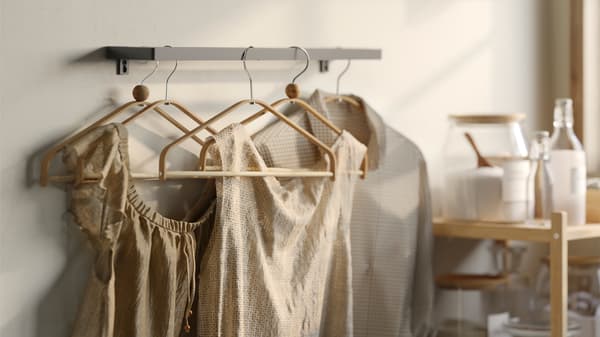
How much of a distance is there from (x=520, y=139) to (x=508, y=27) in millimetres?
395

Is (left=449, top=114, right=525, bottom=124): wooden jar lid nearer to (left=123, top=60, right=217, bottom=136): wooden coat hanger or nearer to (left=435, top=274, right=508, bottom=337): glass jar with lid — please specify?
(left=435, top=274, right=508, bottom=337): glass jar with lid

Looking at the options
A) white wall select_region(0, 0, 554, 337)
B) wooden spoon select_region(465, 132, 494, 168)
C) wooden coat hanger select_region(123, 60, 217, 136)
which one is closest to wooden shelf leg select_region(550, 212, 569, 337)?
wooden spoon select_region(465, 132, 494, 168)

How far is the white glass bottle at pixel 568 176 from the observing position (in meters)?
1.96

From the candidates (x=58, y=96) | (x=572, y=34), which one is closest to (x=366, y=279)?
(x=58, y=96)

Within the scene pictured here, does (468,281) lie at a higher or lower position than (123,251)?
lower

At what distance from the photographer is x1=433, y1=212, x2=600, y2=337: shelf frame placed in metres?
1.83

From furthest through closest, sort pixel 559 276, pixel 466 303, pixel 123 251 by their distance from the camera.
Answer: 1. pixel 466 303
2. pixel 559 276
3. pixel 123 251

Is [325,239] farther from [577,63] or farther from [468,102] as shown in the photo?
[577,63]

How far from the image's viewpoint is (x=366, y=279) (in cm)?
191

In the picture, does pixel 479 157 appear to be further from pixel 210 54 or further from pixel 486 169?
pixel 210 54

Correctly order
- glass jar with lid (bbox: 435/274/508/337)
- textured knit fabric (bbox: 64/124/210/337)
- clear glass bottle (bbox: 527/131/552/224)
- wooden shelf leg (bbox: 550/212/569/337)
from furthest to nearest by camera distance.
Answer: glass jar with lid (bbox: 435/274/508/337) → clear glass bottle (bbox: 527/131/552/224) → wooden shelf leg (bbox: 550/212/569/337) → textured knit fabric (bbox: 64/124/210/337)

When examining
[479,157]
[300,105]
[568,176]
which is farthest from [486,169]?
[300,105]

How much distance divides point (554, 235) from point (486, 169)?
0.71 ft

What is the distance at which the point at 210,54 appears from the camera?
5.30 ft
